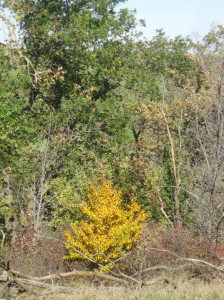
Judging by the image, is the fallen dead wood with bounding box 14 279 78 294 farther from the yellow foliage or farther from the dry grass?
the yellow foliage

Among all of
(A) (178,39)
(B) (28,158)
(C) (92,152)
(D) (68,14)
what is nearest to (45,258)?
(B) (28,158)

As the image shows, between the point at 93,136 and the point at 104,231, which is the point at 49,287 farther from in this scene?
the point at 93,136

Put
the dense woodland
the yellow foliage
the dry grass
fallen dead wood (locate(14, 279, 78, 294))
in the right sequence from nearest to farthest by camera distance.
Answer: the dry grass
fallen dead wood (locate(14, 279, 78, 294))
the yellow foliage
the dense woodland

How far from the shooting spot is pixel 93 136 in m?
23.6

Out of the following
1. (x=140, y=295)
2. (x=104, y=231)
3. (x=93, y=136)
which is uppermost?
(x=93, y=136)

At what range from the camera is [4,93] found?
18.8 meters

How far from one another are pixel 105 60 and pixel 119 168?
554 cm

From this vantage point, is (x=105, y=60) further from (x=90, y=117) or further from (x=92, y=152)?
(x=92, y=152)

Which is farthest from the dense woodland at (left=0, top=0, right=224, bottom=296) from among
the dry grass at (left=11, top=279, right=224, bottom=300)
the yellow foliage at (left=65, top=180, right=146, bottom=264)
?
the dry grass at (left=11, top=279, right=224, bottom=300)

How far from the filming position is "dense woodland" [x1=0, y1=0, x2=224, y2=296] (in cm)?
1823

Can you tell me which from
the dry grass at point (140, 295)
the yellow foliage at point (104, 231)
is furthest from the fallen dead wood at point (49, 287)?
the yellow foliage at point (104, 231)

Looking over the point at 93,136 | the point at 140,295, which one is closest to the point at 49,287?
the point at 140,295

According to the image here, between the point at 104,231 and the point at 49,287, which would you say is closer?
the point at 49,287

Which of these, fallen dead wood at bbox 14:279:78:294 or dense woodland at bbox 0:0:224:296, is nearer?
fallen dead wood at bbox 14:279:78:294
